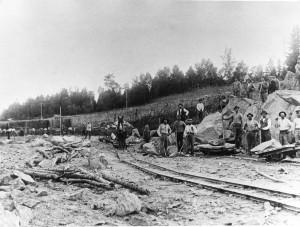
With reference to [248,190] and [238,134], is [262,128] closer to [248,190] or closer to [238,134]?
[238,134]

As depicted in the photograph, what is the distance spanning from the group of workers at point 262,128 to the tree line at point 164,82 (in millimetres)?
1789

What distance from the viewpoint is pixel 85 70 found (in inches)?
261

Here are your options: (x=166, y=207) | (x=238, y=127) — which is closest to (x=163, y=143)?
(x=238, y=127)

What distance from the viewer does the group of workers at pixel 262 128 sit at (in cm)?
898

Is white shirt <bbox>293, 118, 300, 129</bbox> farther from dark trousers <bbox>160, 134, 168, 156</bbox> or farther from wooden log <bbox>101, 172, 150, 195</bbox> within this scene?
wooden log <bbox>101, 172, 150, 195</bbox>

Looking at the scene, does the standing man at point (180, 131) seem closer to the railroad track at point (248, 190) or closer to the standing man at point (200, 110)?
the standing man at point (200, 110)

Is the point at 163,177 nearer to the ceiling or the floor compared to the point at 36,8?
nearer to the floor

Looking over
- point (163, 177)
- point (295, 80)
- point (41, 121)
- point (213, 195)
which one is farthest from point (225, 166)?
point (41, 121)

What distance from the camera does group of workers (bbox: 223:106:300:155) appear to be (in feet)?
29.5

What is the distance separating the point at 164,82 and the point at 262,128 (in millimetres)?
3838

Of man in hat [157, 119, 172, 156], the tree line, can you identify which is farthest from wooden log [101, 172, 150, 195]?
man in hat [157, 119, 172, 156]

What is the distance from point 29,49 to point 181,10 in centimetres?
359

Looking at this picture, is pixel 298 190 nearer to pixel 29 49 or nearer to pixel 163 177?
pixel 163 177

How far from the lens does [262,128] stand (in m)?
9.71
